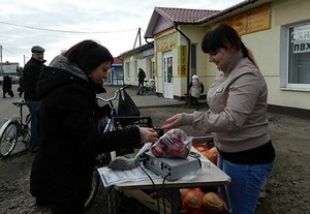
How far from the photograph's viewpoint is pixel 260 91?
2.02 meters

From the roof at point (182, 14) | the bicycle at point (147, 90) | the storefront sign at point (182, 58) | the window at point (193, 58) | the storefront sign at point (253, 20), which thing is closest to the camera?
the storefront sign at point (253, 20)

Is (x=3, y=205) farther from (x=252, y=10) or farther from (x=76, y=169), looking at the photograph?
(x=252, y=10)

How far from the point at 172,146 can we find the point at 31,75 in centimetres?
A: 444

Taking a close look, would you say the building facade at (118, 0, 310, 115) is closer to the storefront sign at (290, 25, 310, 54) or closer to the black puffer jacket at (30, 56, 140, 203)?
the storefront sign at (290, 25, 310, 54)

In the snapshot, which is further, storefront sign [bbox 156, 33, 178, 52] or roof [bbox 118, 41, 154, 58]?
roof [bbox 118, 41, 154, 58]

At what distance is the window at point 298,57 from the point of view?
9.46 metres

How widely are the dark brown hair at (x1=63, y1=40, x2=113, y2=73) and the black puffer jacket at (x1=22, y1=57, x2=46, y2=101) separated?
4.16 metres

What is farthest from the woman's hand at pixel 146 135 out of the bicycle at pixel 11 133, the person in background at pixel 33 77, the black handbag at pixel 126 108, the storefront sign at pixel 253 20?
the storefront sign at pixel 253 20

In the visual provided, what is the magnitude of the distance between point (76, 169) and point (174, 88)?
14801 mm

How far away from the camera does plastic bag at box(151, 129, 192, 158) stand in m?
2.05

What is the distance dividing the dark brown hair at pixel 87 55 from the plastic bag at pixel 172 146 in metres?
0.60

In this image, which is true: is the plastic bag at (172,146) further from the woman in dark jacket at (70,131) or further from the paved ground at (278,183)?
the paved ground at (278,183)

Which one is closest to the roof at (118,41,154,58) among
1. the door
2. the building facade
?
the door

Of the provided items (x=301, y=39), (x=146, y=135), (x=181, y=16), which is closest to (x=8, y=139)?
(x=146, y=135)
